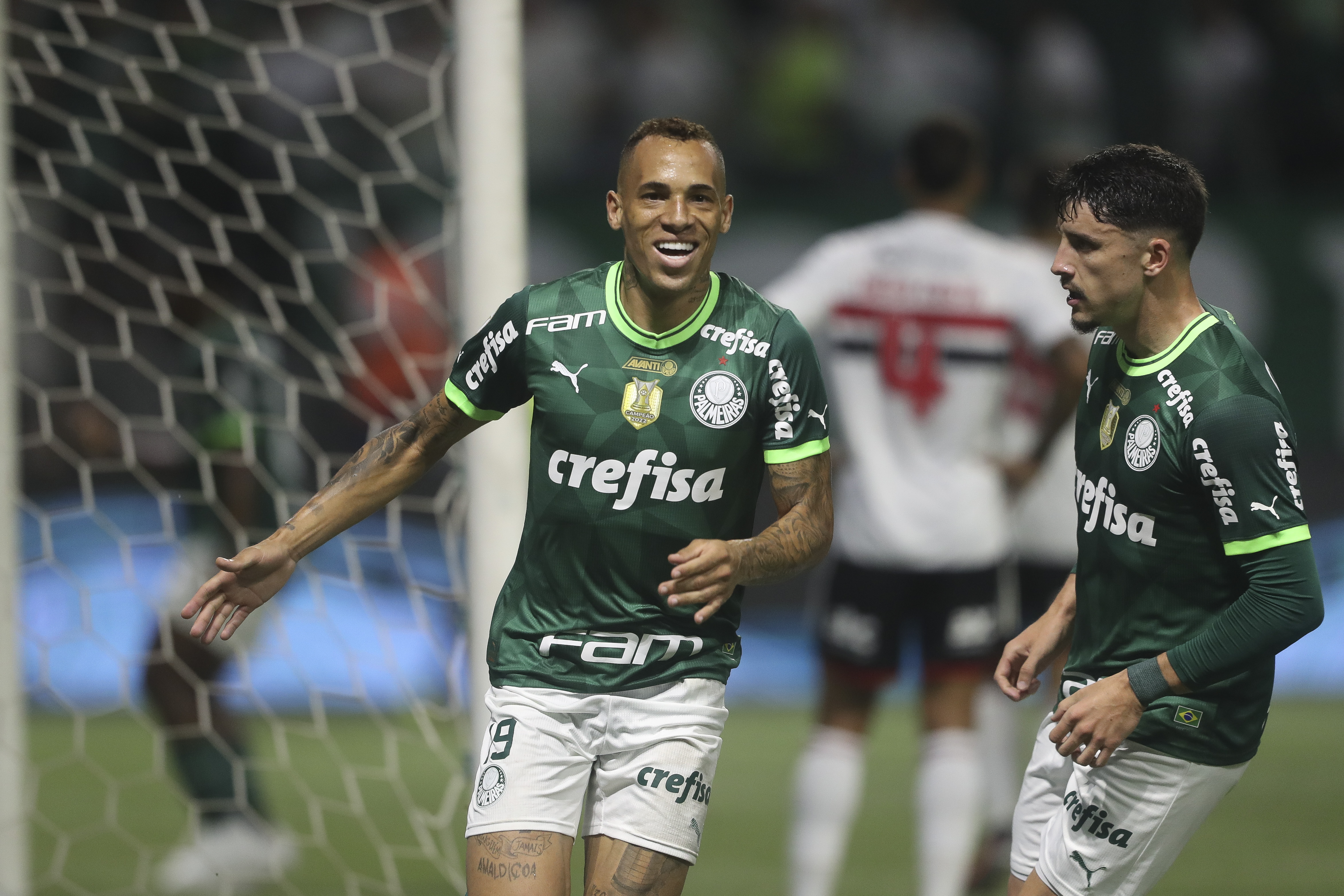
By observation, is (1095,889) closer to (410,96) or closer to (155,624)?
(155,624)

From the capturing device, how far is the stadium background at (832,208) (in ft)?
23.0

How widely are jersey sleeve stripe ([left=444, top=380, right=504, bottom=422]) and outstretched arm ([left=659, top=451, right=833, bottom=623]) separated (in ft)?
1.65

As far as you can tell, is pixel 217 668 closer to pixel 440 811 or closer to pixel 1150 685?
pixel 440 811

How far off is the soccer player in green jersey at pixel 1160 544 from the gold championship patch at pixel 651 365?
76 centimetres

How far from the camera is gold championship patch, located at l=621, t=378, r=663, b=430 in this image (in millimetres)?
3145

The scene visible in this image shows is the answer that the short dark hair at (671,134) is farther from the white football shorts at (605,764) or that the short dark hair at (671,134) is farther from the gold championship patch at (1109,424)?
the white football shorts at (605,764)

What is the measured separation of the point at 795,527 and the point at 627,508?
0.33m

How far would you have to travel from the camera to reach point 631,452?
10.3ft

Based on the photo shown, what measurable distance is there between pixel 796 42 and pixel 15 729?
7.46 m

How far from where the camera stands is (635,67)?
1047 centimetres

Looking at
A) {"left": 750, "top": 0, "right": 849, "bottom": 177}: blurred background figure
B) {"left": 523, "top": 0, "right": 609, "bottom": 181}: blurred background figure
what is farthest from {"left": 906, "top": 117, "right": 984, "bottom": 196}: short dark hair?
{"left": 750, "top": 0, "right": 849, "bottom": 177}: blurred background figure

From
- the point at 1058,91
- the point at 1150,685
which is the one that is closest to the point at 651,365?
the point at 1150,685

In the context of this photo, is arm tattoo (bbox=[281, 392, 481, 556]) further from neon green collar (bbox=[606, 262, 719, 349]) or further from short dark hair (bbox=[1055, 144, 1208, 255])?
short dark hair (bbox=[1055, 144, 1208, 255])

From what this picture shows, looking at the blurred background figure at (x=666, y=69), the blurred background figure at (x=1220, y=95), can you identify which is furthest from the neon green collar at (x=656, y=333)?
the blurred background figure at (x=1220, y=95)
